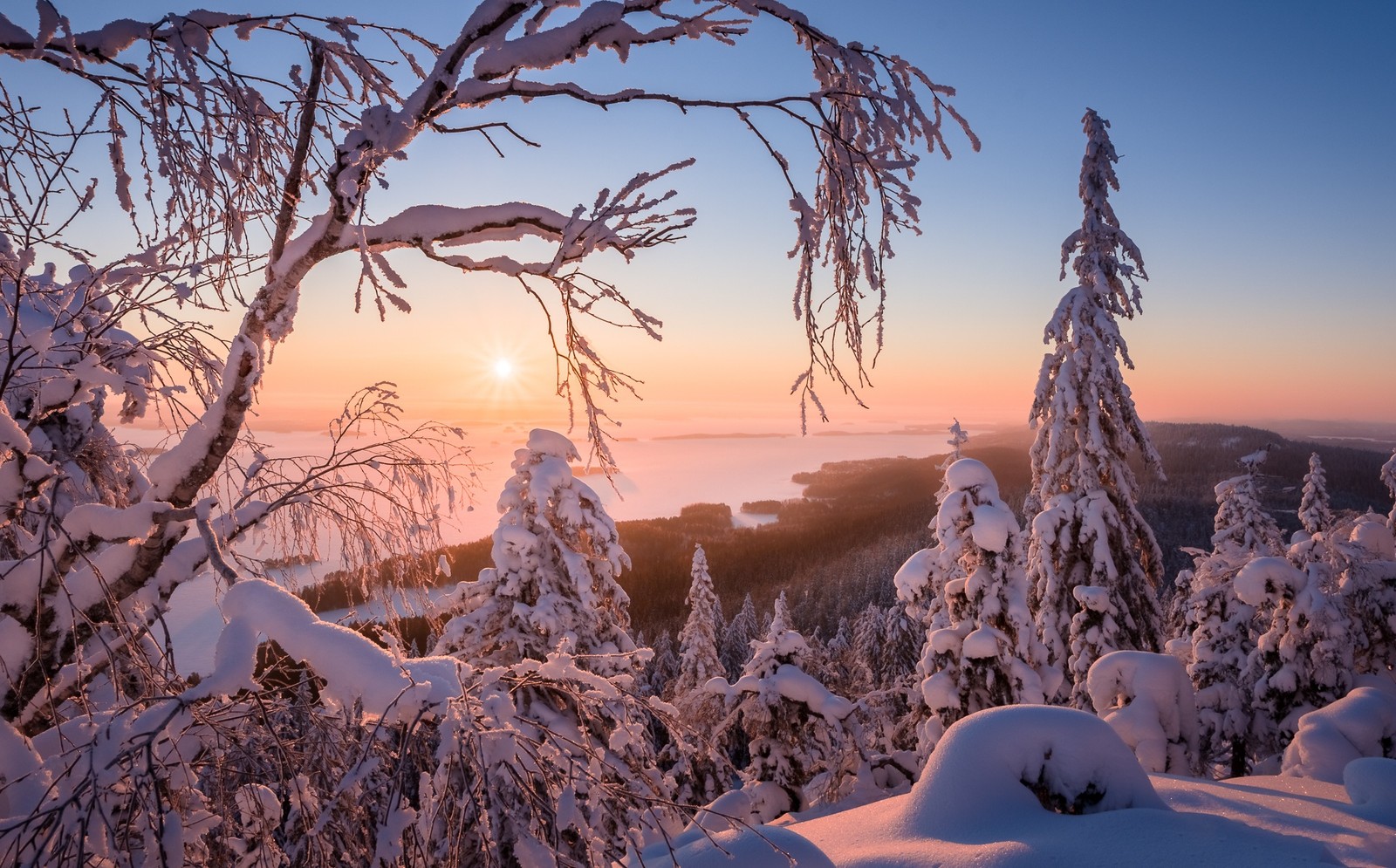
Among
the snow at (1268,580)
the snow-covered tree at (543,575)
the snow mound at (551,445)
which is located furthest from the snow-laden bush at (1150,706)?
the snow mound at (551,445)

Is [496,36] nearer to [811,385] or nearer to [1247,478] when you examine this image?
[811,385]

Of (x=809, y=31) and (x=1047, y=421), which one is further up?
(x=809, y=31)

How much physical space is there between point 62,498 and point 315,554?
2646 millimetres

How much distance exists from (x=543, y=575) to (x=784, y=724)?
6.17 metres

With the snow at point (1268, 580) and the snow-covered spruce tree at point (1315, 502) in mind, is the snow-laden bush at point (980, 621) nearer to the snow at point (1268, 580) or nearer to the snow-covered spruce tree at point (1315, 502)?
the snow at point (1268, 580)

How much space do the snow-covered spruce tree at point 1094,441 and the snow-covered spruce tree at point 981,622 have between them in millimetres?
2664

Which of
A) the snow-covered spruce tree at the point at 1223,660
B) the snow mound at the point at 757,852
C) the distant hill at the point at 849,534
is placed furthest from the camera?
the distant hill at the point at 849,534

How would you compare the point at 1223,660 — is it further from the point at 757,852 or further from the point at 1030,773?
the point at 757,852

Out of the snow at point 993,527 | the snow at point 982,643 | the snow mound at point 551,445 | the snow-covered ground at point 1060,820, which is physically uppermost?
the snow mound at point 551,445

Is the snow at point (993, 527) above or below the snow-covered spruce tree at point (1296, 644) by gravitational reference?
above

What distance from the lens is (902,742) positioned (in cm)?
1769

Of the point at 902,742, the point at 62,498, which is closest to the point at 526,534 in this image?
the point at 62,498

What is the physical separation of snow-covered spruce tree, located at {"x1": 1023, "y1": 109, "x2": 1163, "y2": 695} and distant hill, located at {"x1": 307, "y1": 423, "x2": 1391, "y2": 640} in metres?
41.1

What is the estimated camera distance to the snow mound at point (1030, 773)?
5.29 metres
